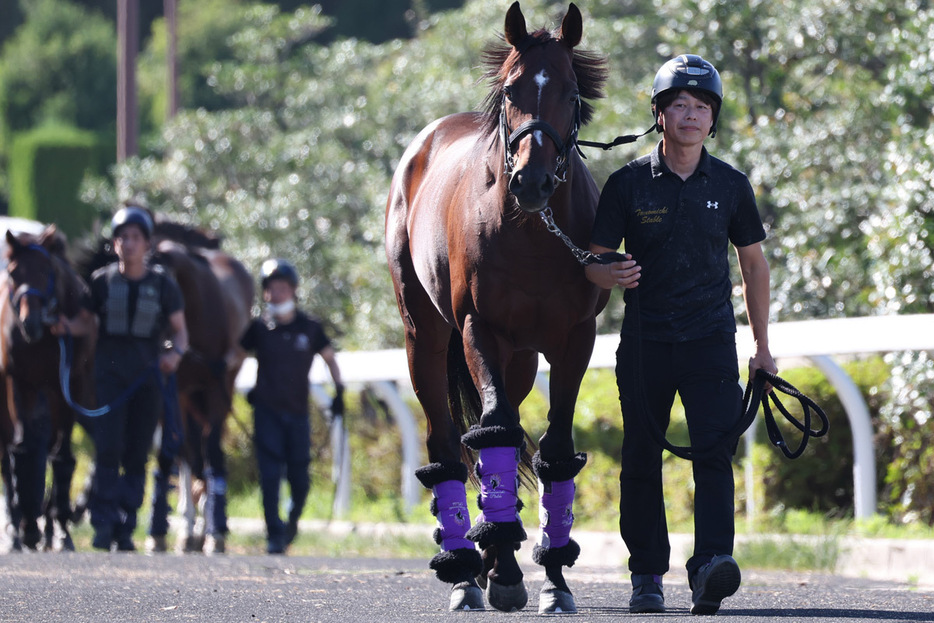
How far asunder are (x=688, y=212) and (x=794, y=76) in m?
9.34

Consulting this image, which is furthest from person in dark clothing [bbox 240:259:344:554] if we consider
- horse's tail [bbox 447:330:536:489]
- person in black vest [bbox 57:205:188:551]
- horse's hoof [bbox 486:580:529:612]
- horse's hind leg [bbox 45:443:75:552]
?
horse's hoof [bbox 486:580:529:612]

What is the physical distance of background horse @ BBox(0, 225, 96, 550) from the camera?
10766 mm

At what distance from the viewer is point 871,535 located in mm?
8023

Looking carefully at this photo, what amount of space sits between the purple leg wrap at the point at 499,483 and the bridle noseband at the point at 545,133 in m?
1.01

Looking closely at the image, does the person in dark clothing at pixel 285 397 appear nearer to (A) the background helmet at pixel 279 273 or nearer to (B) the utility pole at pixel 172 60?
(A) the background helmet at pixel 279 273

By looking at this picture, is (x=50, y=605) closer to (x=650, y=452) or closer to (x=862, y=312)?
(x=650, y=452)

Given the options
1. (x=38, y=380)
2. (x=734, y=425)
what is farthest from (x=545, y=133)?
(x=38, y=380)

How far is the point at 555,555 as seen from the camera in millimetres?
5973

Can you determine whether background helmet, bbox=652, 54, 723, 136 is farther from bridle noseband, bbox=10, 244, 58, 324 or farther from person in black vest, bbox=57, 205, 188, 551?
bridle noseband, bbox=10, 244, 58, 324

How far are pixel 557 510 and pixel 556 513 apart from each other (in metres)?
0.01

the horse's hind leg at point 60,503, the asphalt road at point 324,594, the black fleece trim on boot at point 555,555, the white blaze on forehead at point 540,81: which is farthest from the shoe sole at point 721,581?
the horse's hind leg at point 60,503

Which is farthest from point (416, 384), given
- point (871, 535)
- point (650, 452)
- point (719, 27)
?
point (719, 27)

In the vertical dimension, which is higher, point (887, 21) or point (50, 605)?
point (887, 21)

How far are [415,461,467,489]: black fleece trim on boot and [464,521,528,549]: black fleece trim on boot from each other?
0.78 m
